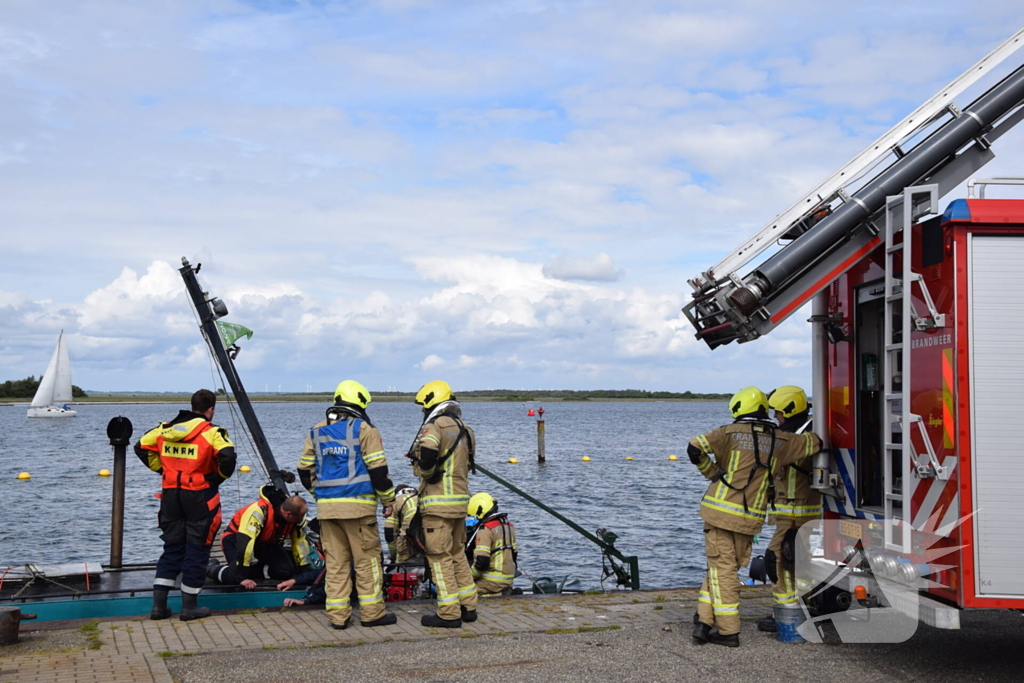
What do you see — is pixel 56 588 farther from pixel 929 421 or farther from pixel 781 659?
pixel 929 421

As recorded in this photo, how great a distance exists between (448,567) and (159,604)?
97.3 inches

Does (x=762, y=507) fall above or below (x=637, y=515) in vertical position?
above

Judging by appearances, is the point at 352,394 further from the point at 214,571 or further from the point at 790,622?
the point at 790,622

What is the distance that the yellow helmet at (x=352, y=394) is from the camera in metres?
7.89

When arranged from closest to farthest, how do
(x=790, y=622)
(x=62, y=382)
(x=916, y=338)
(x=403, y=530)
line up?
(x=916, y=338), (x=790, y=622), (x=403, y=530), (x=62, y=382)

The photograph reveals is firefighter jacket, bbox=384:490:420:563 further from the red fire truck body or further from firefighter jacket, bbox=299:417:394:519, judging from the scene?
the red fire truck body

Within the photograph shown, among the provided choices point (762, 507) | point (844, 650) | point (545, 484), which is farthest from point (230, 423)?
point (545, 484)

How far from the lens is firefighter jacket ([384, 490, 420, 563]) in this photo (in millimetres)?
10750

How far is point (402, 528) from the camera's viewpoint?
10820mm

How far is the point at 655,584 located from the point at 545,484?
A: 20.0m

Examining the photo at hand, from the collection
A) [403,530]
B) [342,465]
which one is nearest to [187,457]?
[342,465]

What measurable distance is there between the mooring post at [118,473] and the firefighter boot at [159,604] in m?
1.95

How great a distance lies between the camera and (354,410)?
7887 millimetres

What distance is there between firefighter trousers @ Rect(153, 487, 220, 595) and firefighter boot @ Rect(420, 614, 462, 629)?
6.42 feet
